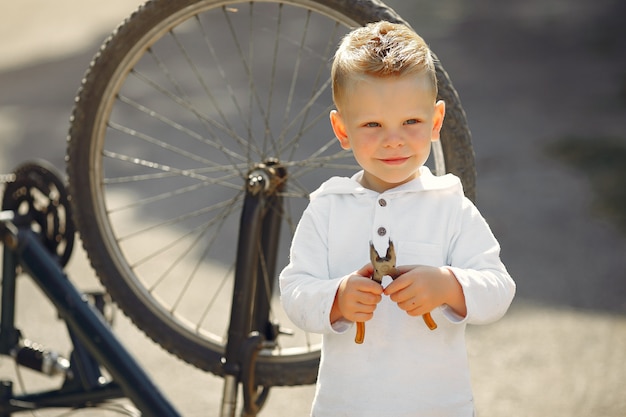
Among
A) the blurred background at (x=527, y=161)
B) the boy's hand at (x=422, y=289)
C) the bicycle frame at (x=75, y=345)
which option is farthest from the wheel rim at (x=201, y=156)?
the boy's hand at (x=422, y=289)

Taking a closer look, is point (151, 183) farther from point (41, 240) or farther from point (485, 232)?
point (485, 232)

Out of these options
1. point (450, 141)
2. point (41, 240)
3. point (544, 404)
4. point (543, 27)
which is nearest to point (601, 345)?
point (544, 404)

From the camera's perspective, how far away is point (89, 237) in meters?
2.67

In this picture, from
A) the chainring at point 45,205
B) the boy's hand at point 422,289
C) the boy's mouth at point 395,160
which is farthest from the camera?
the chainring at point 45,205

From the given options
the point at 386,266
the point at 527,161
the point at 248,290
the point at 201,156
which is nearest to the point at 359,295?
the point at 386,266

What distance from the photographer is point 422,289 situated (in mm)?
1602

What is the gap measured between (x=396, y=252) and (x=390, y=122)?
21 centimetres

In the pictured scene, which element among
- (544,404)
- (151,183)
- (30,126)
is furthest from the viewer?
(30,126)

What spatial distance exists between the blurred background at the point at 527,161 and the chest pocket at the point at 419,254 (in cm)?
165

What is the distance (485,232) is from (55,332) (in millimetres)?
2735

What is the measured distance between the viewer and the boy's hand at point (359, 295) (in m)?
1.60

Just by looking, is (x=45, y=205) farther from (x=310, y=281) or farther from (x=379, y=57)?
(x=379, y=57)

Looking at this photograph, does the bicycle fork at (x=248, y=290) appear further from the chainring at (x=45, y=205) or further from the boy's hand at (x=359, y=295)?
the chainring at (x=45, y=205)

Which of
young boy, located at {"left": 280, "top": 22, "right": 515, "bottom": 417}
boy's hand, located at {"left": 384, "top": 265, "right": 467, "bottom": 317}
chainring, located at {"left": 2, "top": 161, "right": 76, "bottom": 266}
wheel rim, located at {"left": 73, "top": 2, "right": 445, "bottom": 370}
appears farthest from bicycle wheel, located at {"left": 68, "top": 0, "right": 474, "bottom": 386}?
boy's hand, located at {"left": 384, "top": 265, "right": 467, "bottom": 317}
